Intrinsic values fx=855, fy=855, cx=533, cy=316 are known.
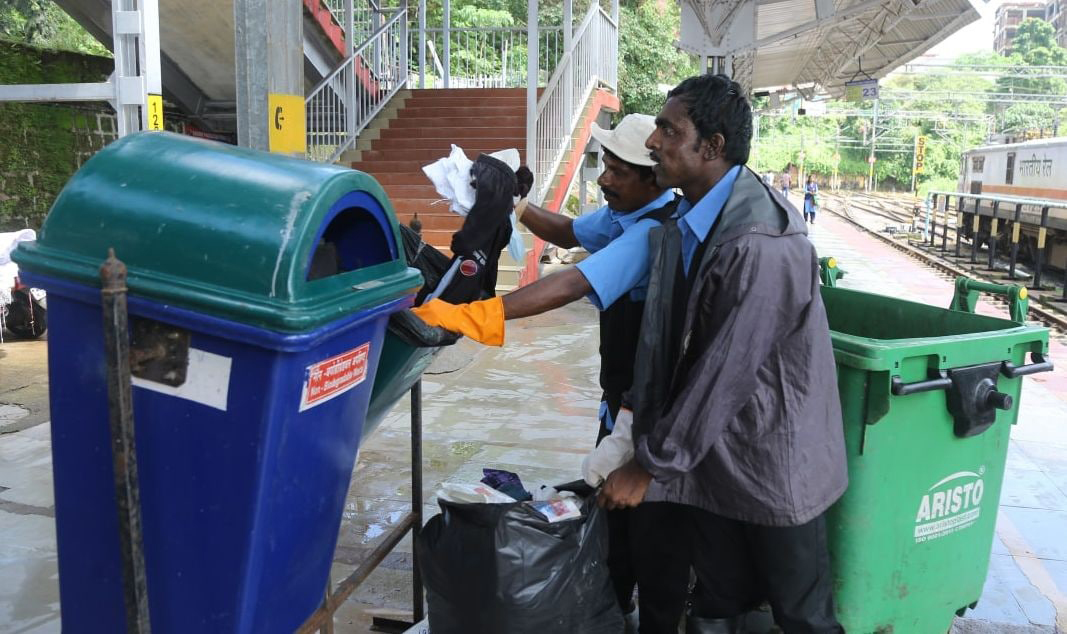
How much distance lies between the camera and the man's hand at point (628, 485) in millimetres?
2119

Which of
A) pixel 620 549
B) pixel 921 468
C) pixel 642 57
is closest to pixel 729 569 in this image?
pixel 620 549

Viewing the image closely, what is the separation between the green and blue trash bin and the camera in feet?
5.04

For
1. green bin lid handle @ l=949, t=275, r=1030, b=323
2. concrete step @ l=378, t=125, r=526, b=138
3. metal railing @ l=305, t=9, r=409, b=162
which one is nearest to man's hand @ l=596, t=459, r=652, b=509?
green bin lid handle @ l=949, t=275, r=1030, b=323

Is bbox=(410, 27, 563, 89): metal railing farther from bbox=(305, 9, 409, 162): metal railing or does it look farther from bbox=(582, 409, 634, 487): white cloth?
bbox=(582, 409, 634, 487): white cloth

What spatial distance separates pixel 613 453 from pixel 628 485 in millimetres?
126

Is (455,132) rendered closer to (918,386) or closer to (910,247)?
(918,386)

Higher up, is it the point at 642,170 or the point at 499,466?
the point at 642,170

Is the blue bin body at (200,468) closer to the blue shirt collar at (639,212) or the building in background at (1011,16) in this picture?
the blue shirt collar at (639,212)

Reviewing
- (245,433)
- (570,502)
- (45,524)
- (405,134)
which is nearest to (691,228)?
(570,502)

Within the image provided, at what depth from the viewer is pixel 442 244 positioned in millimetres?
9562

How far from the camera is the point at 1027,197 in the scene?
1587 centimetres

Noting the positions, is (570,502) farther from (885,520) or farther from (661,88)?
(661,88)

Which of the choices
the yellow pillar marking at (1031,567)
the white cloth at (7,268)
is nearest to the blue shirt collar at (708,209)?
the yellow pillar marking at (1031,567)

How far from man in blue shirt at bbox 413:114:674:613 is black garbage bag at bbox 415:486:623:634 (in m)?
0.46
